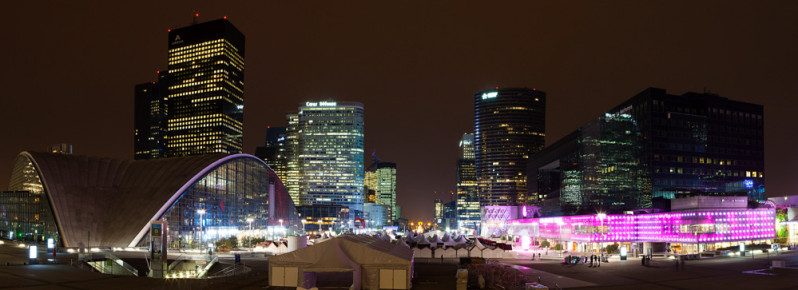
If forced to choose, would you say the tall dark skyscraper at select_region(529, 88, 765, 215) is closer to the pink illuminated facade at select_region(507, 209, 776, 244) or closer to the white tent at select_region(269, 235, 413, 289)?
the pink illuminated facade at select_region(507, 209, 776, 244)

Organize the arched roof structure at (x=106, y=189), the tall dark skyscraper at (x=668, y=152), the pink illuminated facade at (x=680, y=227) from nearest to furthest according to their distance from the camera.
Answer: the arched roof structure at (x=106, y=189)
the pink illuminated facade at (x=680, y=227)
the tall dark skyscraper at (x=668, y=152)

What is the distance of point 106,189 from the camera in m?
79.6

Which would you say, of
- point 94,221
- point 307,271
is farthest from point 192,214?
point 307,271

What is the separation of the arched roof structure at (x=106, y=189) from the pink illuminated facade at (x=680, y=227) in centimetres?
5806

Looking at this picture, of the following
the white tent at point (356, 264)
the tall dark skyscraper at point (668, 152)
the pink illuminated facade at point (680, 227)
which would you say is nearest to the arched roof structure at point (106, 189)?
the white tent at point (356, 264)

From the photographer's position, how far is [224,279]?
4203 centimetres

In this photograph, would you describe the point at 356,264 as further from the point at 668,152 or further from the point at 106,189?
the point at 668,152

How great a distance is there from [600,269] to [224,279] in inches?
1290

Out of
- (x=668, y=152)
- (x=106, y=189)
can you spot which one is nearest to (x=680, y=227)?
(x=106, y=189)

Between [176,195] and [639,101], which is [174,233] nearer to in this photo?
[176,195]

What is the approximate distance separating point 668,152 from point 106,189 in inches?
5419

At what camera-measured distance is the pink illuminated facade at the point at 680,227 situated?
78625 mm

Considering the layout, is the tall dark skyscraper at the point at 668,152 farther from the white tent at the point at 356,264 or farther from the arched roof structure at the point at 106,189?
the white tent at the point at 356,264

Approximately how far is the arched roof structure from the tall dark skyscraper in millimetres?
Result: 109019
